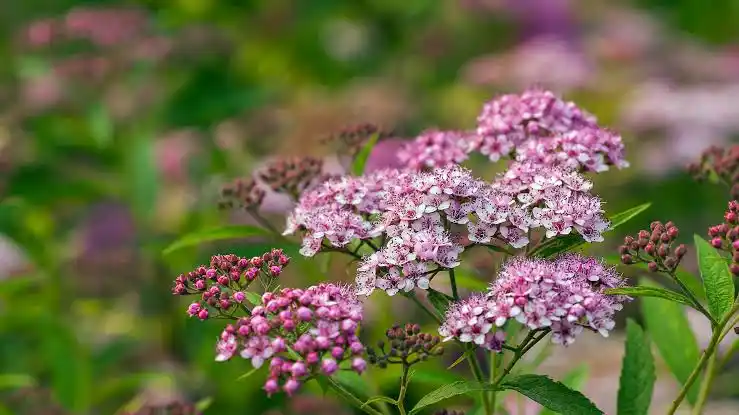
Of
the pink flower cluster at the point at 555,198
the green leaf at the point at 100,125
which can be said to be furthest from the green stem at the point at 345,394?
the green leaf at the point at 100,125

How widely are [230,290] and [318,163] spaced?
0.53 meters

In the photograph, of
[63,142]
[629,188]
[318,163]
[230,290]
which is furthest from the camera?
[629,188]

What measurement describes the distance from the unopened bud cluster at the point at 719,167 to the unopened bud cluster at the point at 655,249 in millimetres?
347

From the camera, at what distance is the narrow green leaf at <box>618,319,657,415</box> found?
5.83 feet

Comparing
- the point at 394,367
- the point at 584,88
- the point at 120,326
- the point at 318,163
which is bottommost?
the point at 120,326

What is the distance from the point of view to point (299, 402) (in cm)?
254

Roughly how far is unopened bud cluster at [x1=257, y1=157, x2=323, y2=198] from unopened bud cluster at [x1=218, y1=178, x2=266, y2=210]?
1.3 inches

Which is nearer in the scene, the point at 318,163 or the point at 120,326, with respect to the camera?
the point at 318,163

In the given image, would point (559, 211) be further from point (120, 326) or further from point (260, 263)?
point (120, 326)

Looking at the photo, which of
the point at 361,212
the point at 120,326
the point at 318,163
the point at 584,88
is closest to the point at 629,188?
the point at 584,88

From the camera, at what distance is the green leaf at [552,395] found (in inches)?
57.0

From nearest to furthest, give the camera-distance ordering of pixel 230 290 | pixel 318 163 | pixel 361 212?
pixel 230 290 < pixel 361 212 < pixel 318 163

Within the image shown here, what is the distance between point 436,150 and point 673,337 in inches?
21.8

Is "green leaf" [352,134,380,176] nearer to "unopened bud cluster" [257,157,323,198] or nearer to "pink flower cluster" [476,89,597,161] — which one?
"unopened bud cluster" [257,157,323,198]
